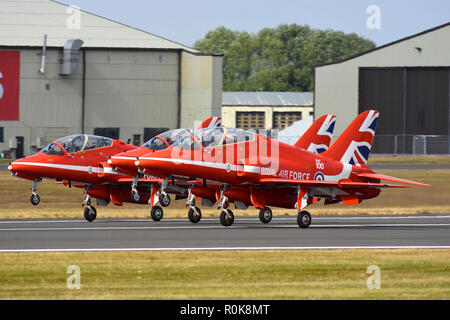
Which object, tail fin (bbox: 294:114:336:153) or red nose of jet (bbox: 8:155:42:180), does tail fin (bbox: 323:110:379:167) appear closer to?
tail fin (bbox: 294:114:336:153)

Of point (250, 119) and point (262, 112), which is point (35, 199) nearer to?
point (250, 119)

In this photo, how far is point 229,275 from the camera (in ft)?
49.0

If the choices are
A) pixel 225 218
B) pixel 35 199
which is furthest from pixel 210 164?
pixel 35 199

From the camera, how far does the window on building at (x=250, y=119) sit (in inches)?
4072

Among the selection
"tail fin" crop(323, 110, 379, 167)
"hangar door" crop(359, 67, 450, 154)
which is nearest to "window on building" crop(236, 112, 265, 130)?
"hangar door" crop(359, 67, 450, 154)

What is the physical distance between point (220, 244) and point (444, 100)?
50539 millimetres

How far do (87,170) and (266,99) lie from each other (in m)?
77.9

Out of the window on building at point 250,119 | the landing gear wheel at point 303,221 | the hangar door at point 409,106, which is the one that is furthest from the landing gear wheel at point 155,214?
the window on building at point 250,119

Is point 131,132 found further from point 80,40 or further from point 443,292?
point 443,292

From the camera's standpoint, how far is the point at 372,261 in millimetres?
16656

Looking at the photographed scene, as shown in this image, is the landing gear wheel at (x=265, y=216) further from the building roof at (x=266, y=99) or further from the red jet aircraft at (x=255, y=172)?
the building roof at (x=266, y=99)

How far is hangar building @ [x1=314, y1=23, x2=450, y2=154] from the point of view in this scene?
65.4m

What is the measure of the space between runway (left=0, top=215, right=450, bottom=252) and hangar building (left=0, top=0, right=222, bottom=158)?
32981 millimetres
